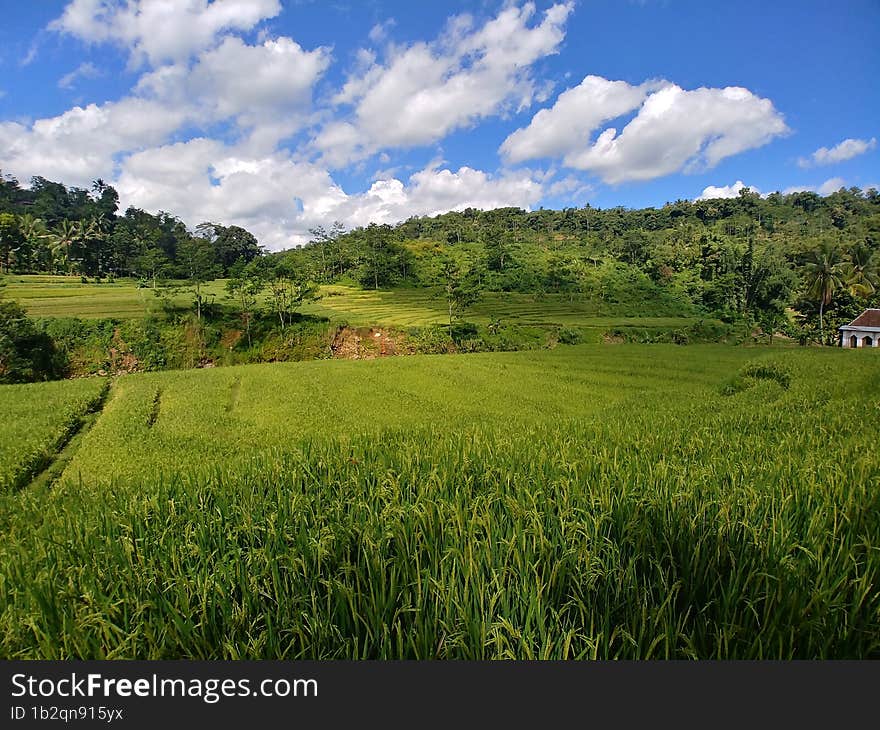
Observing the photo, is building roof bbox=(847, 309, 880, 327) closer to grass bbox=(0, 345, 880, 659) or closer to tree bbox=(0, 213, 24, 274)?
grass bbox=(0, 345, 880, 659)

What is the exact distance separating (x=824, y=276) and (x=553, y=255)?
82.4 ft

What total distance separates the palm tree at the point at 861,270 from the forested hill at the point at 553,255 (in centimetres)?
10

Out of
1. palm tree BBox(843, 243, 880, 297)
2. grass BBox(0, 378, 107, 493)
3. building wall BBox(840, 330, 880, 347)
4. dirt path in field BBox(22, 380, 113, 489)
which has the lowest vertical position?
dirt path in field BBox(22, 380, 113, 489)

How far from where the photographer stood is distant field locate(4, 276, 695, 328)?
32031 mm

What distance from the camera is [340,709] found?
1.03 m

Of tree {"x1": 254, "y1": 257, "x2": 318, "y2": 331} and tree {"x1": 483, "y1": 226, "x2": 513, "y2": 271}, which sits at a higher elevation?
tree {"x1": 483, "y1": 226, "x2": 513, "y2": 271}

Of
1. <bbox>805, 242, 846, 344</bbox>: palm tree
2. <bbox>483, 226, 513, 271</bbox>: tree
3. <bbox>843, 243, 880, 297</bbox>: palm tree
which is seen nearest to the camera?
<bbox>805, 242, 846, 344</bbox>: palm tree

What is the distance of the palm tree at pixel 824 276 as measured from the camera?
36469mm

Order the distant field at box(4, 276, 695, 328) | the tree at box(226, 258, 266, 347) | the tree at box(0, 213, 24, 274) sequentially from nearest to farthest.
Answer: the distant field at box(4, 276, 695, 328)
the tree at box(226, 258, 266, 347)
the tree at box(0, 213, 24, 274)

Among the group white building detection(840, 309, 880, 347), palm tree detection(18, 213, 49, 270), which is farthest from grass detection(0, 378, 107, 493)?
white building detection(840, 309, 880, 347)

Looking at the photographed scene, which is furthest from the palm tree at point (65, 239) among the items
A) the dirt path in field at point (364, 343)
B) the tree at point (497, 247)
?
the tree at point (497, 247)

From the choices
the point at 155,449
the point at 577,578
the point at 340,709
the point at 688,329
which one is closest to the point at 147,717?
the point at 340,709

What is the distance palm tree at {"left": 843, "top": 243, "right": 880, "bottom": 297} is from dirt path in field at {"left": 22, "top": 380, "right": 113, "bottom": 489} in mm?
50169

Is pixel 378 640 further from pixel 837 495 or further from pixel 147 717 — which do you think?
pixel 837 495
